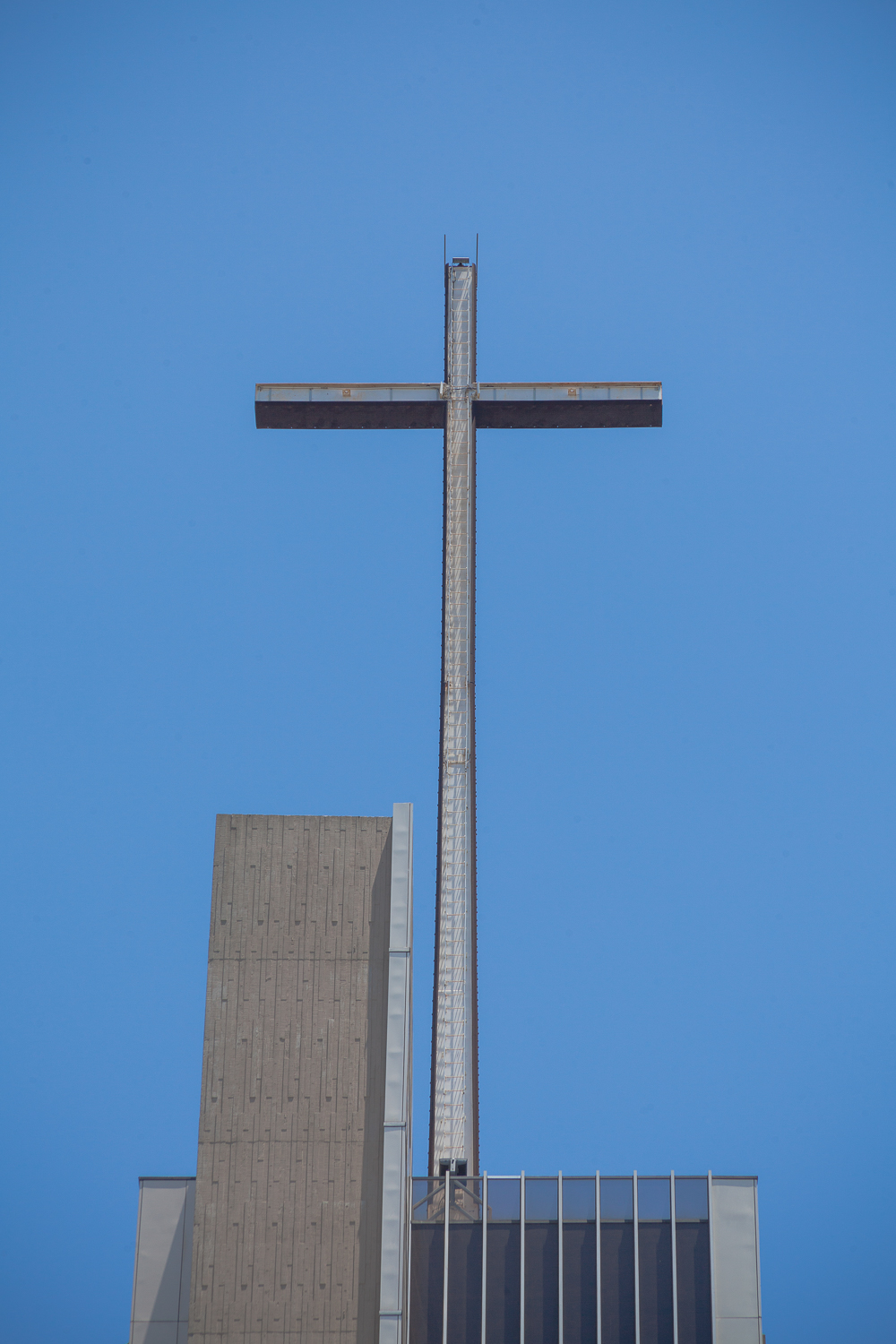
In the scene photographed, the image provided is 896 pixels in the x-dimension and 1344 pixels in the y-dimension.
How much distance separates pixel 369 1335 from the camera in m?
22.0

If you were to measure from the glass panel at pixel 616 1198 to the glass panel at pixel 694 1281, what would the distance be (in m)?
0.88

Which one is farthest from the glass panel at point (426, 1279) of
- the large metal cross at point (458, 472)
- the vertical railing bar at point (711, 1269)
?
the vertical railing bar at point (711, 1269)

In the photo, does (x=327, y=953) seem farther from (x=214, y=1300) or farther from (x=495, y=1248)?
(x=495, y=1248)

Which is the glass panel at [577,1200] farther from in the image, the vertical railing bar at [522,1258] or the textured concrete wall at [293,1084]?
the textured concrete wall at [293,1084]

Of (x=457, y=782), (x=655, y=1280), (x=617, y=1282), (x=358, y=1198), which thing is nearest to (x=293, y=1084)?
(x=358, y=1198)

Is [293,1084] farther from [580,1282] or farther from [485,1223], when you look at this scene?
[580,1282]

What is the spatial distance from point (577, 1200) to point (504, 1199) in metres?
1.33

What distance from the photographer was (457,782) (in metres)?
32.0

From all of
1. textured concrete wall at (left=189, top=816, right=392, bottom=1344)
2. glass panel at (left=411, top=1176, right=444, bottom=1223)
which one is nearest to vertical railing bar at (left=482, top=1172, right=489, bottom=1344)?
glass panel at (left=411, top=1176, right=444, bottom=1223)

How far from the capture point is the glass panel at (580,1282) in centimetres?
2581

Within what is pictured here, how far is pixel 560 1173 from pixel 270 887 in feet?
26.6

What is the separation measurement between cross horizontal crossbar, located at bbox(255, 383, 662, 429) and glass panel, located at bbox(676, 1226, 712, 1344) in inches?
706

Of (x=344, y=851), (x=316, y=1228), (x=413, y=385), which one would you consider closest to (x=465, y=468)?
(x=413, y=385)

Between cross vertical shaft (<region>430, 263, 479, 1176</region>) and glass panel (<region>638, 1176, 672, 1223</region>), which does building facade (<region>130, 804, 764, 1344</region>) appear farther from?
cross vertical shaft (<region>430, 263, 479, 1176</region>)
